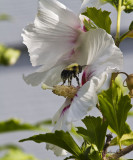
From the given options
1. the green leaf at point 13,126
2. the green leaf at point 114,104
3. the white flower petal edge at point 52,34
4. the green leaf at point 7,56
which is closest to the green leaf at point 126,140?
the green leaf at point 114,104

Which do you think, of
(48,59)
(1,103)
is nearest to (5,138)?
A: (1,103)

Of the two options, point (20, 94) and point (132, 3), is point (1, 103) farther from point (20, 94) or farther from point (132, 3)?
point (132, 3)

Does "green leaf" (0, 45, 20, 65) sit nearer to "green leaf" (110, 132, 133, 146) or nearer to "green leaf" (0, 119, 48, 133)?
"green leaf" (0, 119, 48, 133)

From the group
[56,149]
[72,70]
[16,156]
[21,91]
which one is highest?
[72,70]

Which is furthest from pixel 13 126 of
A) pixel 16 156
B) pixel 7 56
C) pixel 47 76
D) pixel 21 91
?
pixel 21 91

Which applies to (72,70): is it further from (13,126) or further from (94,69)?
(13,126)

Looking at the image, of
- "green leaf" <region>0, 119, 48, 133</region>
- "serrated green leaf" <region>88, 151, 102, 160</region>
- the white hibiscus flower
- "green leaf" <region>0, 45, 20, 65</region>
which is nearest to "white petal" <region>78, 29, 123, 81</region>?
the white hibiscus flower

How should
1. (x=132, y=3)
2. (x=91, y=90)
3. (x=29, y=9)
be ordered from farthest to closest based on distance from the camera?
(x=29, y=9) < (x=132, y=3) < (x=91, y=90)

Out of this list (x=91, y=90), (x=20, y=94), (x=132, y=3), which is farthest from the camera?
(x=20, y=94)
